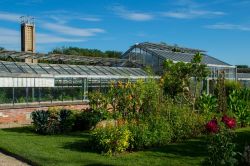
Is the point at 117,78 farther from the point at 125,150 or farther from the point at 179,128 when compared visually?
the point at 125,150

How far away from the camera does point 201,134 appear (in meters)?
12.4

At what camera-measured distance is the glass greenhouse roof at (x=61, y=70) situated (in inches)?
774

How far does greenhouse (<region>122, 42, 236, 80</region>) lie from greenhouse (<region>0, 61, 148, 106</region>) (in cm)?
291

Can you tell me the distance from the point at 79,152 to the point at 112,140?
32.1 inches

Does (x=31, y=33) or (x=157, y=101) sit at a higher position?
(x=31, y=33)

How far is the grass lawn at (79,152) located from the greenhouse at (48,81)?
6301mm

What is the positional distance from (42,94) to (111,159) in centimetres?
1131

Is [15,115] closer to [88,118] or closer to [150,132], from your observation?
[88,118]

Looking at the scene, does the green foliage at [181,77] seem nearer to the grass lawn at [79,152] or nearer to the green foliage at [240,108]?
the green foliage at [240,108]

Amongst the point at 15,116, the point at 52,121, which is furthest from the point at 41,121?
the point at 15,116

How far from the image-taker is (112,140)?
9.32 metres

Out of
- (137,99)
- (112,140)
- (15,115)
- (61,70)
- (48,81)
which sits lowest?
(15,115)

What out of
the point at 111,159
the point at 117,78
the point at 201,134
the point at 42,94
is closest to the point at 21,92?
the point at 42,94

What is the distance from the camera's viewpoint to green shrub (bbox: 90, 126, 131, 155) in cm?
931
